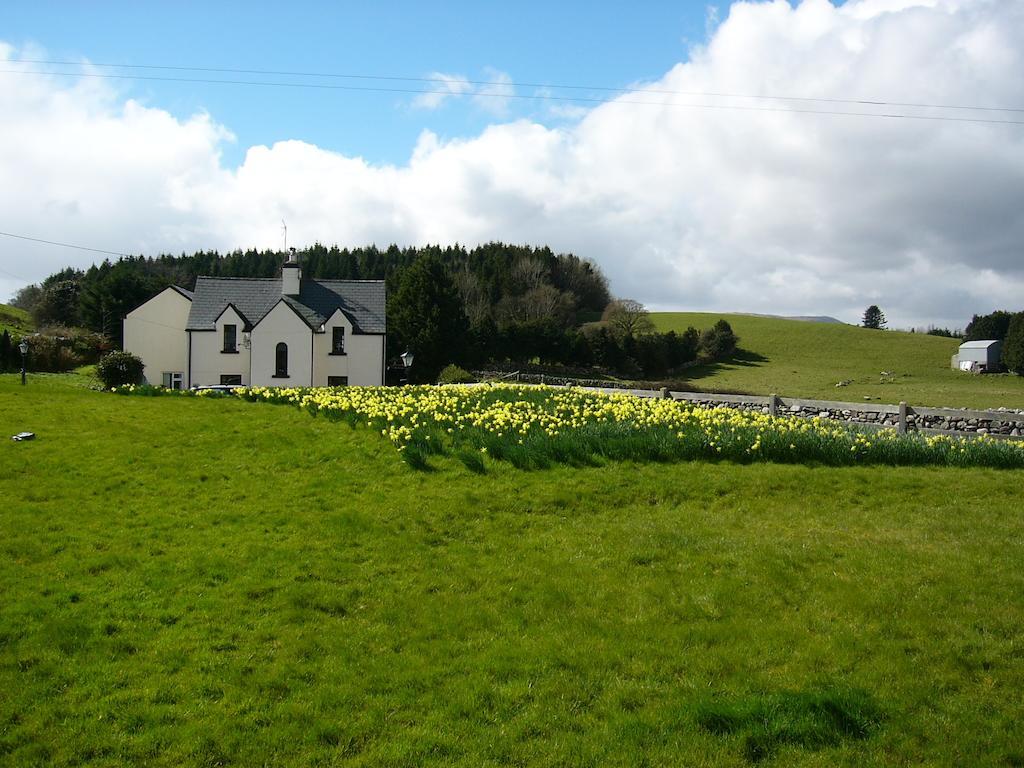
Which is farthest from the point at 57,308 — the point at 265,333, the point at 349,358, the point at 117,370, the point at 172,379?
the point at 117,370

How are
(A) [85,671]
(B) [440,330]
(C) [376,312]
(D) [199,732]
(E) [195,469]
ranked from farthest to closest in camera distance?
(B) [440,330] → (C) [376,312] → (E) [195,469] → (A) [85,671] → (D) [199,732]

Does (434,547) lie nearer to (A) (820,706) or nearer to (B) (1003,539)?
(A) (820,706)

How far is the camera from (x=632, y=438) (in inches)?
548

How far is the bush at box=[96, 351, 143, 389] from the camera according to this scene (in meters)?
29.1

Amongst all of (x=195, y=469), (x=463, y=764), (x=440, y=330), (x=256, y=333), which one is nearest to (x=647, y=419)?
(x=195, y=469)

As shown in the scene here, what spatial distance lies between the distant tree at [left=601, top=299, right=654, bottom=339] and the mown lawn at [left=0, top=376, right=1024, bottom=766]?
5940cm

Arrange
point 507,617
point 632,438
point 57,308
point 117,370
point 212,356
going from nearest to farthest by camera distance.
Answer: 1. point 507,617
2. point 632,438
3. point 117,370
4. point 212,356
5. point 57,308

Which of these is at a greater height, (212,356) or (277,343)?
(277,343)

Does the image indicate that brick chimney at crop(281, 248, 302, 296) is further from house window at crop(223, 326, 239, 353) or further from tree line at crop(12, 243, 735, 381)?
tree line at crop(12, 243, 735, 381)

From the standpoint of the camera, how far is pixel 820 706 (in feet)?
18.2

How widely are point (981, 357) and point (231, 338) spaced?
6918cm

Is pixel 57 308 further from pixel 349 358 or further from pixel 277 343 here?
pixel 349 358

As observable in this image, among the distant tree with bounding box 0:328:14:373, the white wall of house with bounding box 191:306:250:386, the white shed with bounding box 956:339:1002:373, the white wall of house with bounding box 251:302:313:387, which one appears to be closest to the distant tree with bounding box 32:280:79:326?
the distant tree with bounding box 0:328:14:373

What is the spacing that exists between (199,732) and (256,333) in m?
38.6
